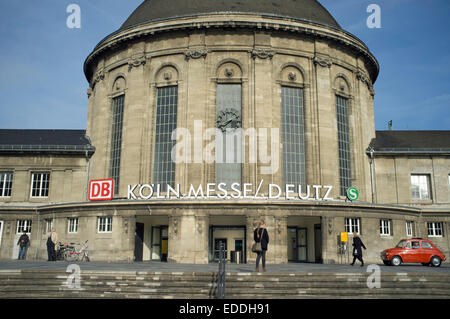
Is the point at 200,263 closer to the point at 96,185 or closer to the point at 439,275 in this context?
the point at 96,185

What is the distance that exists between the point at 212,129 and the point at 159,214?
7.04 metres

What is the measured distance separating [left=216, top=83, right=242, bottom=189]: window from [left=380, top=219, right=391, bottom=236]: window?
9.96 meters

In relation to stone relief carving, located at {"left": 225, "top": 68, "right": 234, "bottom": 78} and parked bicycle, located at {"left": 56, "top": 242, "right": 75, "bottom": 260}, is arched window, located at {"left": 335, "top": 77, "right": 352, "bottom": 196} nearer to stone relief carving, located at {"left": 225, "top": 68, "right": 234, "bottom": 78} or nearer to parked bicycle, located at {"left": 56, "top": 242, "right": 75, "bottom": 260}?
stone relief carving, located at {"left": 225, "top": 68, "right": 234, "bottom": 78}

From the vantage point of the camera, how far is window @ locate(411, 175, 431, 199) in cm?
3491

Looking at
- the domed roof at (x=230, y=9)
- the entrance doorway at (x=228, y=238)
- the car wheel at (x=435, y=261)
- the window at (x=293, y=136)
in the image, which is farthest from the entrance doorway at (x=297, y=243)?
the domed roof at (x=230, y=9)

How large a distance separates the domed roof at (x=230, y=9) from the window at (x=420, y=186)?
1414 centimetres

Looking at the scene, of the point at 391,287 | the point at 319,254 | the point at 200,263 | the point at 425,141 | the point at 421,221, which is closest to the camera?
the point at 391,287

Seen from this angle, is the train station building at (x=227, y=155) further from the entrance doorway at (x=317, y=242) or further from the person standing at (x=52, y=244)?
the person standing at (x=52, y=244)

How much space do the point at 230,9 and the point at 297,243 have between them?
1817cm

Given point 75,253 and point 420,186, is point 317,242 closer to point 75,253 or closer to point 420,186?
point 420,186

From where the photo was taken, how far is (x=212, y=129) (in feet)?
98.8

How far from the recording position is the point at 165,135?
31188 mm
